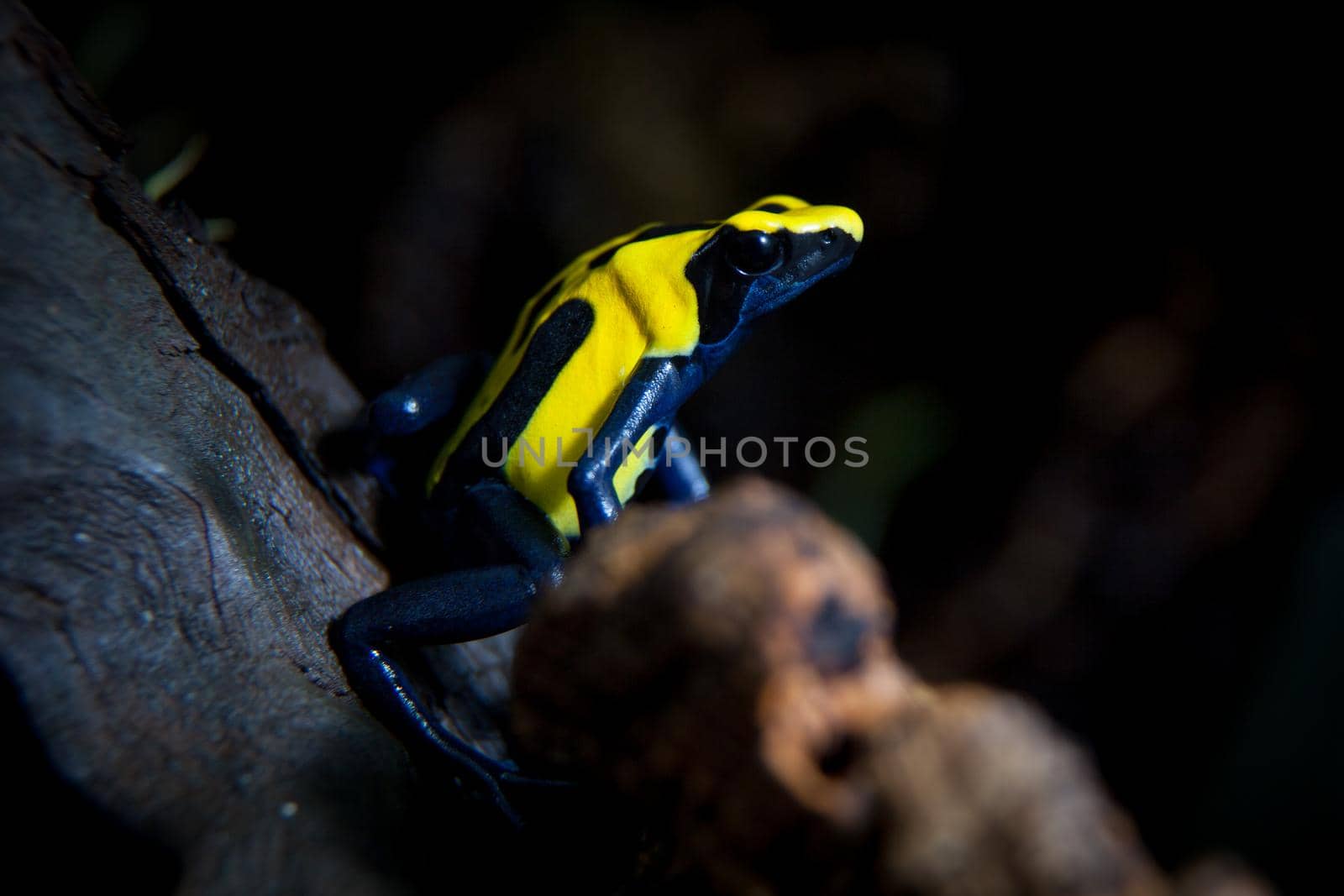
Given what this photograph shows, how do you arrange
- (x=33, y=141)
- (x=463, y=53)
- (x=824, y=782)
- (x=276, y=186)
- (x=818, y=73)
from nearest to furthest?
(x=824, y=782), (x=33, y=141), (x=818, y=73), (x=463, y=53), (x=276, y=186)

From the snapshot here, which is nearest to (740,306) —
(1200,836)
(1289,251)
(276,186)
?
(1289,251)

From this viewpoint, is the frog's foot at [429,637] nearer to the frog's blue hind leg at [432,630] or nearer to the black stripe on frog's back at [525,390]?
the frog's blue hind leg at [432,630]

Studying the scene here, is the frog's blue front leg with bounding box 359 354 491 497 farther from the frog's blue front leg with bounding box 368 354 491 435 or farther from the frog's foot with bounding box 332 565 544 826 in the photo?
the frog's foot with bounding box 332 565 544 826

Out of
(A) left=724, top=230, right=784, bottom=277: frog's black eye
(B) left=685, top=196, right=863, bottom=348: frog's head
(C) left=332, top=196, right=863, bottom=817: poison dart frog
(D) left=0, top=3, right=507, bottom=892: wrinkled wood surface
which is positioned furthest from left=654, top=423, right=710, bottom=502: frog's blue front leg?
(D) left=0, top=3, right=507, bottom=892: wrinkled wood surface

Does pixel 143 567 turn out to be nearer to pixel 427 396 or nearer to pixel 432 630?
pixel 432 630

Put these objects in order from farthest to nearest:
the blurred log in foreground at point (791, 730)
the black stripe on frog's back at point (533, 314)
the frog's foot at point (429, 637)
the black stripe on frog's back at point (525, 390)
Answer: the black stripe on frog's back at point (533, 314)
the black stripe on frog's back at point (525, 390)
the frog's foot at point (429, 637)
the blurred log in foreground at point (791, 730)

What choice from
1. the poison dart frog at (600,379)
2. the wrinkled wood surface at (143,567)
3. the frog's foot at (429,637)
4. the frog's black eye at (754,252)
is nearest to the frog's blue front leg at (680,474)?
the poison dart frog at (600,379)

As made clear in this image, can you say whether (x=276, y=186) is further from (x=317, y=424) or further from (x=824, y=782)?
(x=824, y=782)
